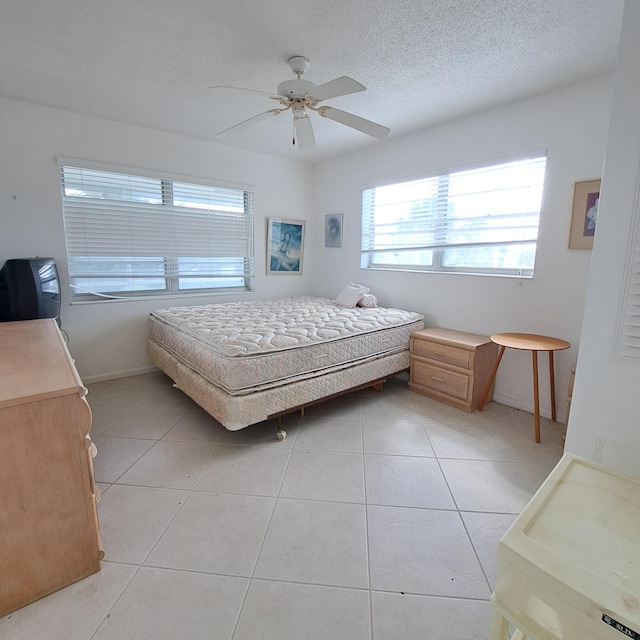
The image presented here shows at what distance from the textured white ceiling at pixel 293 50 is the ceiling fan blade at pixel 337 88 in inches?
11.4

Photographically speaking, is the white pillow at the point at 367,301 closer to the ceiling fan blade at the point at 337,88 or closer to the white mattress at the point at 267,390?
the white mattress at the point at 267,390

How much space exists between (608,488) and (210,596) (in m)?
1.38

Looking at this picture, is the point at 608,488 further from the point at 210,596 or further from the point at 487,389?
the point at 487,389

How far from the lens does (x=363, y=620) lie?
1.15 metres

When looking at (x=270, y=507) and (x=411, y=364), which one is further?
(x=411, y=364)

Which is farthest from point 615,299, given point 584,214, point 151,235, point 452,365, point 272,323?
point 151,235

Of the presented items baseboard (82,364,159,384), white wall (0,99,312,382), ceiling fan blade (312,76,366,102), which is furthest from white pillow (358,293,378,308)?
baseboard (82,364,159,384)

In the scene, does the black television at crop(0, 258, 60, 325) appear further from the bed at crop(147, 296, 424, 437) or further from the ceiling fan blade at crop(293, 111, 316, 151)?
the ceiling fan blade at crop(293, 111, 316, 151)

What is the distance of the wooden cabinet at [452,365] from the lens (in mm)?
2682

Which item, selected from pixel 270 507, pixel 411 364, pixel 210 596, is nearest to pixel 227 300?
pixel 411 364

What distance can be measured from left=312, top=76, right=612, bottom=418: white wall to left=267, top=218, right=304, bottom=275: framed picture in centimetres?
119

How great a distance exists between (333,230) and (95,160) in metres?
2.58

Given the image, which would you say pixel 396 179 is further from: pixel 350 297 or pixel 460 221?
pixel 350 297

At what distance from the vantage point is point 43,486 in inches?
46.3
